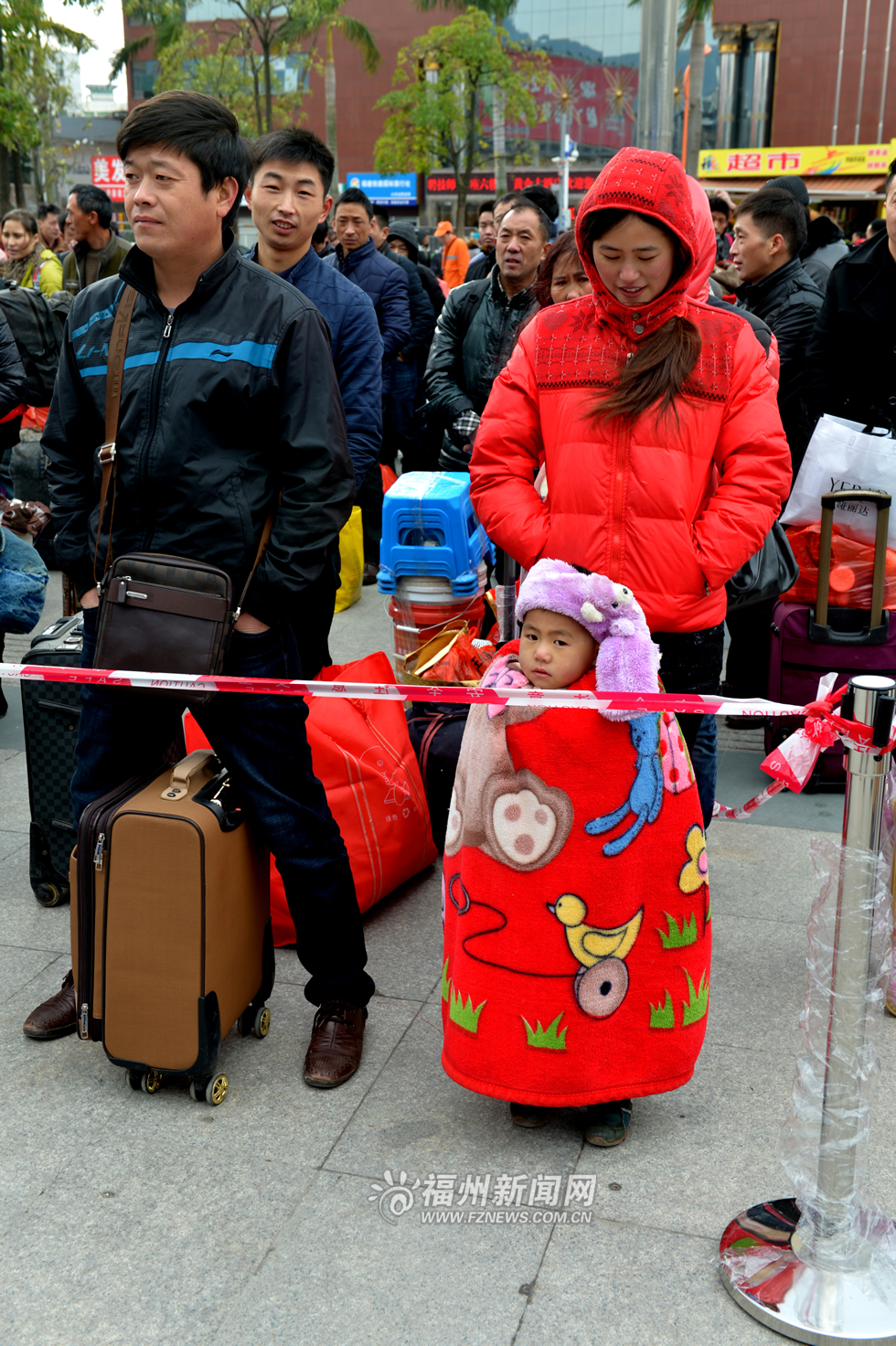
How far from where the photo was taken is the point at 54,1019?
2988 millimetres

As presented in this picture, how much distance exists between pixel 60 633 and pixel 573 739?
205 centimetres

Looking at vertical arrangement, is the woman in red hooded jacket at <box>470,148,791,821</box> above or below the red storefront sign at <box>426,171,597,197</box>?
below

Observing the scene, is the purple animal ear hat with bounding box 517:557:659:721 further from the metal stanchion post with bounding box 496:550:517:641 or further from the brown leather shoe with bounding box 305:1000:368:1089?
the metal stanchion post with bounding box 496:550:517:641

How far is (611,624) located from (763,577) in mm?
1380

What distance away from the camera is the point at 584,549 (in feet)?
8.86

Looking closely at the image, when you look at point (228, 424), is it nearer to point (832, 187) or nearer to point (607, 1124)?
point (607, 1124)

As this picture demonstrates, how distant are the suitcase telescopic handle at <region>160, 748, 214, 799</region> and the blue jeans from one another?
67 mm

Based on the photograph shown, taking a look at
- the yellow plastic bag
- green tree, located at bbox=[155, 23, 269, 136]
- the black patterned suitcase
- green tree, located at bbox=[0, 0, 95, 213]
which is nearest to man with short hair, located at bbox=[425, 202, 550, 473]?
the yellow plastic bag

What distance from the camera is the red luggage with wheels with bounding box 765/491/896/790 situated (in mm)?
4258

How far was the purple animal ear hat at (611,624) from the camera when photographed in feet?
7.54

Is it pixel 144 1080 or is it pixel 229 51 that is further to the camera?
pixel 229 51

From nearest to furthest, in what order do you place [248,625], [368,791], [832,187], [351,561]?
[248,625]
[368,791]
[351,561]
[832,187]

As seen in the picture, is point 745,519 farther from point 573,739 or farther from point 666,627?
point 573,739

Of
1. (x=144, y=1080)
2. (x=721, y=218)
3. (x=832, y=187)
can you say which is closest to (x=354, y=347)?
(x=144, y=1080)
